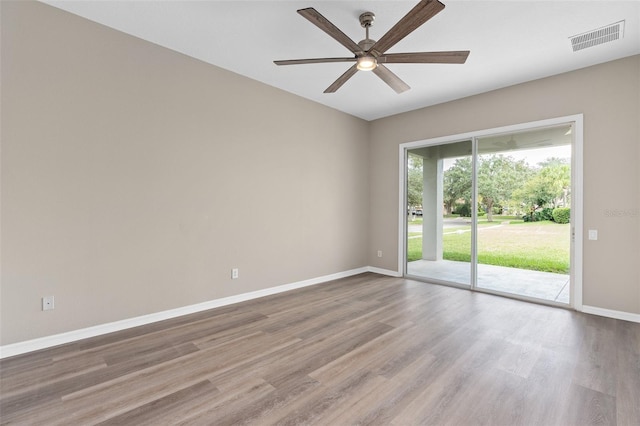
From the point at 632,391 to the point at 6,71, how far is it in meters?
5.47

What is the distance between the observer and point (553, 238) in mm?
3947

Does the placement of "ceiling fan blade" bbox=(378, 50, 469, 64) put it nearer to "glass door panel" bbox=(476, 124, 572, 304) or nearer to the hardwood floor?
"glass door panel" bbox=(476, 124, 572, 304)

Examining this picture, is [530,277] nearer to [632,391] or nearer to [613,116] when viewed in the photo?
[613,116]

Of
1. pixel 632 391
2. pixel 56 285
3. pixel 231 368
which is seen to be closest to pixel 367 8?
pixel 231 368

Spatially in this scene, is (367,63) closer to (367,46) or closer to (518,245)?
(367,46)

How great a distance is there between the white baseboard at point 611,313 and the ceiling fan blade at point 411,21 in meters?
3.96

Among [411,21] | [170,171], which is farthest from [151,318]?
[411,21]

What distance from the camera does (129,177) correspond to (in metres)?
3.03

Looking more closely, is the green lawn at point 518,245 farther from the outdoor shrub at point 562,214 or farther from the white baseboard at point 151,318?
the white baseboard at point 151,318

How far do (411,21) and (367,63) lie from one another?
1.94 feet

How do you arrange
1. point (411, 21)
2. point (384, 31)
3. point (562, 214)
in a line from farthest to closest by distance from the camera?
point (562, 214) < point (384, 31) < point (411, 21)

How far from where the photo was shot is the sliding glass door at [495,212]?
154 inches

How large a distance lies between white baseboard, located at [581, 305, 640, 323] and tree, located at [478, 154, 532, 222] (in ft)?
5.14

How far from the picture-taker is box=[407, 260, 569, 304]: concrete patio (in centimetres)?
400
